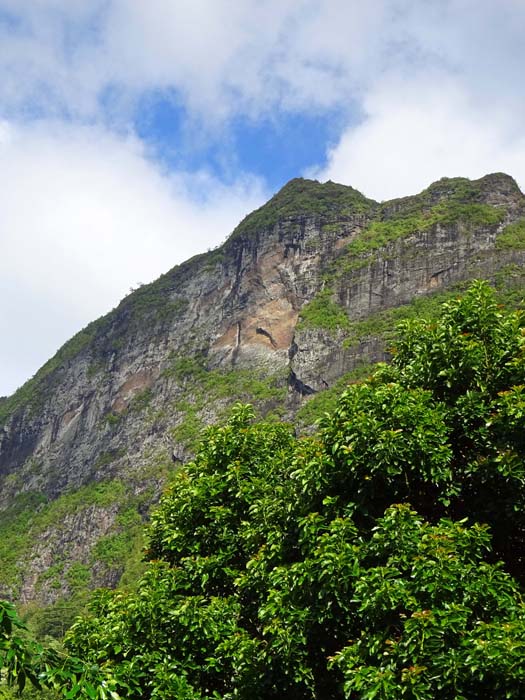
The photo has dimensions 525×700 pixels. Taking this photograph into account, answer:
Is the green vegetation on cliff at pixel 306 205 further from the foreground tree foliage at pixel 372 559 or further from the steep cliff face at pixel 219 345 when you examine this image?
the foreground tree foliage at pixel 372 559

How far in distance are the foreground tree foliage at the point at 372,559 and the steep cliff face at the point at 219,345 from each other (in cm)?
8212

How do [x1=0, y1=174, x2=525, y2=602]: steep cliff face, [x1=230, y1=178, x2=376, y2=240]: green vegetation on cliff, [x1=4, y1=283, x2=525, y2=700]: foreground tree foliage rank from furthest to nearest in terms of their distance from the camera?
[x1=230, y1=178, x2=376, y2=240]: green vegetation on cliff
[x1=0, y1=174, x2=525, y2=602]: steep cliff face
[x1=4, y1=283, x2=525, y2=700]: foreground tree foliage

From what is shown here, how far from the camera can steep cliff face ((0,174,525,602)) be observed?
10006cm

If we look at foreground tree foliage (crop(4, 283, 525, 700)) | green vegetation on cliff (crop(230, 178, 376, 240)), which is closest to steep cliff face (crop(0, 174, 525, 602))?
green vegetation on cliff (crop(230, 178, 376, 240))

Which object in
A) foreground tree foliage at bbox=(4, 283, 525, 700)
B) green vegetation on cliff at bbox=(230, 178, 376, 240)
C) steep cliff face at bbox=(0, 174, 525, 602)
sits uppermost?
green vegetation on cliff at bbox=(230, 178, 376, 240)

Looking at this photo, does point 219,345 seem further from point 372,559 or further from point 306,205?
point 372,559

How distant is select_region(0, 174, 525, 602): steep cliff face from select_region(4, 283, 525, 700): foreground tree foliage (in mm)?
82118

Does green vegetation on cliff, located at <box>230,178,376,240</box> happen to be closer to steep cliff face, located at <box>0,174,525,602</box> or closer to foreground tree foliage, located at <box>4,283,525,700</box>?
steep cliff face, located at <box>0,174,525,602</box>

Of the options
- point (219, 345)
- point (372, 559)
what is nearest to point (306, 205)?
point (219, 345)

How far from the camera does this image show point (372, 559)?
8.00m

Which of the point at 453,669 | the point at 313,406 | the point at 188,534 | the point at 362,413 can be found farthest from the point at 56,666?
the point at 313,406

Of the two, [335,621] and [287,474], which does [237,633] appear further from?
[287,474]

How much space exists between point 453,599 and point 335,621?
5.37 ft

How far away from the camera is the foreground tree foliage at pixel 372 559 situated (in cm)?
702
